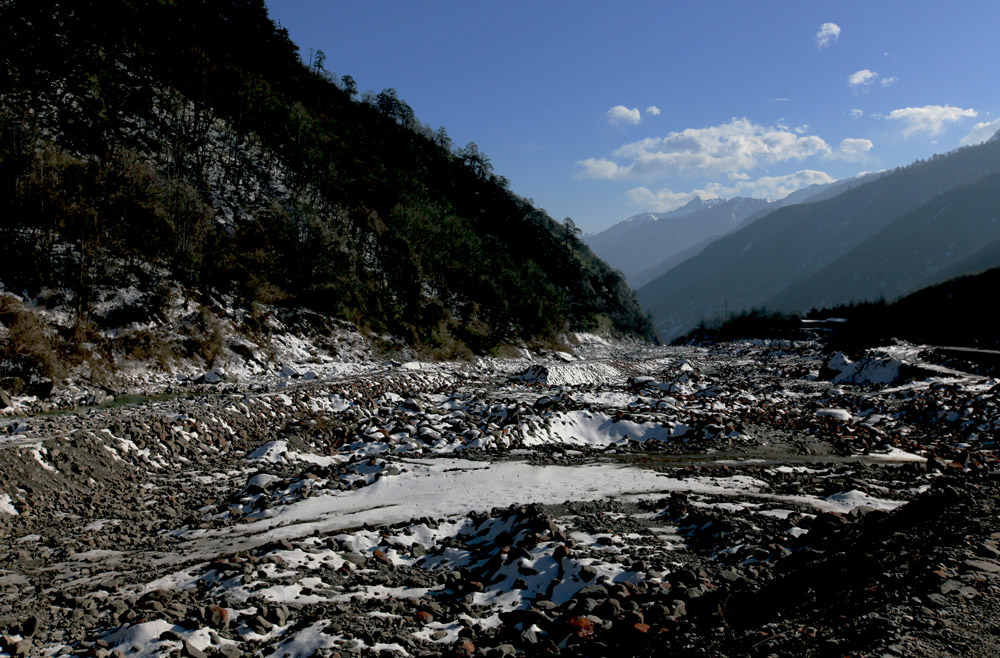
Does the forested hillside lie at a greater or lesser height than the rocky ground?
greater

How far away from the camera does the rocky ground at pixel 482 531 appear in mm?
5969

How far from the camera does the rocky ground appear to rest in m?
5.97

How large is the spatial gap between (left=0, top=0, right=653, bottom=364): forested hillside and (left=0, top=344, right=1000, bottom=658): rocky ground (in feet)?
42.3

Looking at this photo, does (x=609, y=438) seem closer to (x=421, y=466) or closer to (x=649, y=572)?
(x=421, y=466)

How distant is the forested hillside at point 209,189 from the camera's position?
2659 cm

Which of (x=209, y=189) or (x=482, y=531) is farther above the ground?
(x=209, y=189)

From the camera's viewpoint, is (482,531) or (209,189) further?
(209,189)

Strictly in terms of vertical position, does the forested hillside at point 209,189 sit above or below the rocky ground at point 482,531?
above

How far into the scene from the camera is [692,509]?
10648 millimetres

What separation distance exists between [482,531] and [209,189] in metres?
42.1

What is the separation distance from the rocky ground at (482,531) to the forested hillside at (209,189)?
12.9m

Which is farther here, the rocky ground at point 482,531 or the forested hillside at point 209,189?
the forested hillside at point 209,189

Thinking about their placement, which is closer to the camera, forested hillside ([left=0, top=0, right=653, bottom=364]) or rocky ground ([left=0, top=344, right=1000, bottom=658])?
rocky ground ([left=0, top=344, right=1000, bottom=658])

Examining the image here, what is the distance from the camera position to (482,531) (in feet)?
33.0
